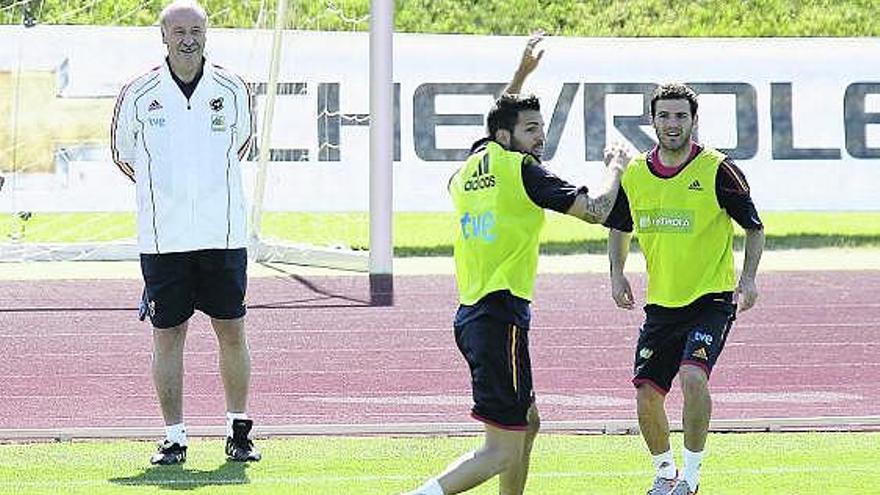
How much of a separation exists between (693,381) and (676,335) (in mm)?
266

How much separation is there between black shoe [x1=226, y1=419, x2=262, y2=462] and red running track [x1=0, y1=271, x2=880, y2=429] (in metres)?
1.49

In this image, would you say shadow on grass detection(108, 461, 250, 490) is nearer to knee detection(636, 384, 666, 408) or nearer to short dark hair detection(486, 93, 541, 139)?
knee detection(636, 384, 666, 408)

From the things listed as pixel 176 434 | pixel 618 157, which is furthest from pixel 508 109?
pixel 176 434

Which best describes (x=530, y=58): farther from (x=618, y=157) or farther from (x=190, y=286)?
(x=190, y=286)

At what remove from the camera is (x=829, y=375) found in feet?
47.0

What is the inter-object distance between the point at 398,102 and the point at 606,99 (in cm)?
218

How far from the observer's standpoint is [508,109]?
8.62 metres

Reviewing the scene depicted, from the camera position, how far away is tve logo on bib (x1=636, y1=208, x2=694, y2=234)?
31.6 ft

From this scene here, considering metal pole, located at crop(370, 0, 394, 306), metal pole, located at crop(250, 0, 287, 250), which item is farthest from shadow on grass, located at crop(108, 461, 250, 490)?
metal pole, located at crop(250, 0, 287, 250)

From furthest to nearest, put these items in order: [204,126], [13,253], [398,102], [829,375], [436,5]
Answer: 1. [436,5]
2. [398,102]
3. [13,253]
4. [829,375]
5. [204,126]

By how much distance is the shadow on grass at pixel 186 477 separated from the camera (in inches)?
389

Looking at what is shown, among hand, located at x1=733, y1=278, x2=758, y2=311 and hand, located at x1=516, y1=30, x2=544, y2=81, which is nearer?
hand, located at x1=516, y1=30, x2=544, y2=81

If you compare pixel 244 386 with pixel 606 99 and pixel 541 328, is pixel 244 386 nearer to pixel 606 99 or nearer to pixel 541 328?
pixel 541 328

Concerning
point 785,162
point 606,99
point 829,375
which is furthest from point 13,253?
point 829,375
